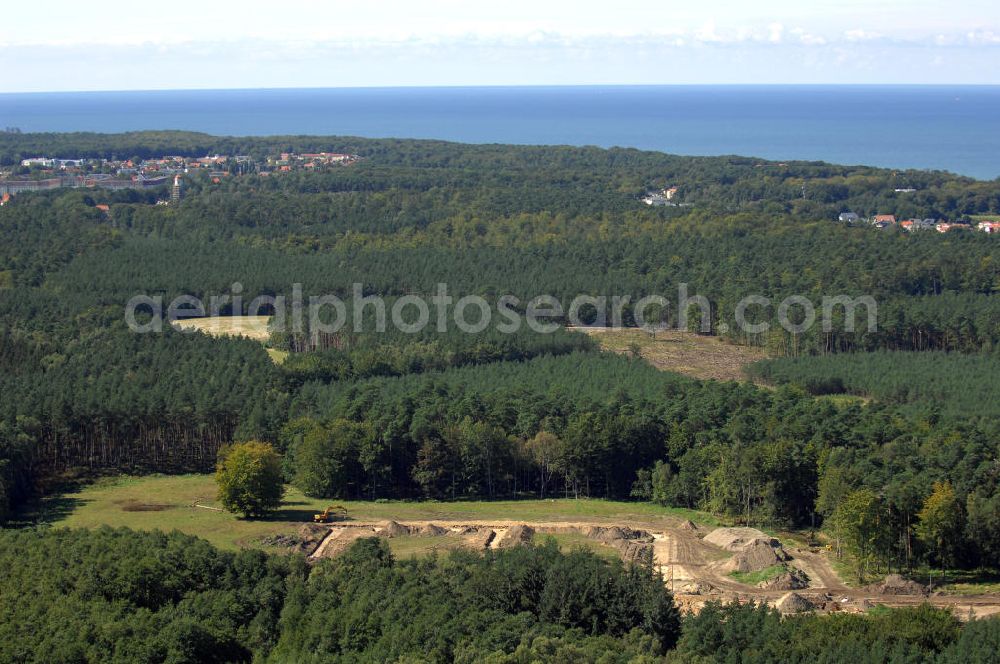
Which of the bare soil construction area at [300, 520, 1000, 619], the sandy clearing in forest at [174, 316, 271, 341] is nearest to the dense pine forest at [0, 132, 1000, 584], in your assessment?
the bare soil construction area at [300, 520, 1000, 619]

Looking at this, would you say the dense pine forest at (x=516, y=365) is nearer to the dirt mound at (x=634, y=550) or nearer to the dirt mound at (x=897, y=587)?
the dirt mound at (x=897, y=587)

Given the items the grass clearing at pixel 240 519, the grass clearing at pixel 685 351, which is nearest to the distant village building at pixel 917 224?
the grass clearing at pixel 685 351

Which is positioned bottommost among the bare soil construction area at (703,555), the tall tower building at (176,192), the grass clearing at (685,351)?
the bare soil construction area at (703,555)

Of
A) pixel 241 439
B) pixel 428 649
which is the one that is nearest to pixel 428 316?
pixel 241 439

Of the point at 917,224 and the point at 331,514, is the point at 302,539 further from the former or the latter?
the point at 917,224

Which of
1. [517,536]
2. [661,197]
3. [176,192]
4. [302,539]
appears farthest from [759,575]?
[176,192]

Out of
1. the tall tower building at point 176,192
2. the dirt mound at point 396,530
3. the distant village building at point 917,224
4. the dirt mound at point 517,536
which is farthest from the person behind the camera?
the tall tower building at point 176,192

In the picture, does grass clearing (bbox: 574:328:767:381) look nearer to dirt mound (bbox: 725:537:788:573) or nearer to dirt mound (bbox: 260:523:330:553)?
dirt mound (bbox: 725:537:788:573)
